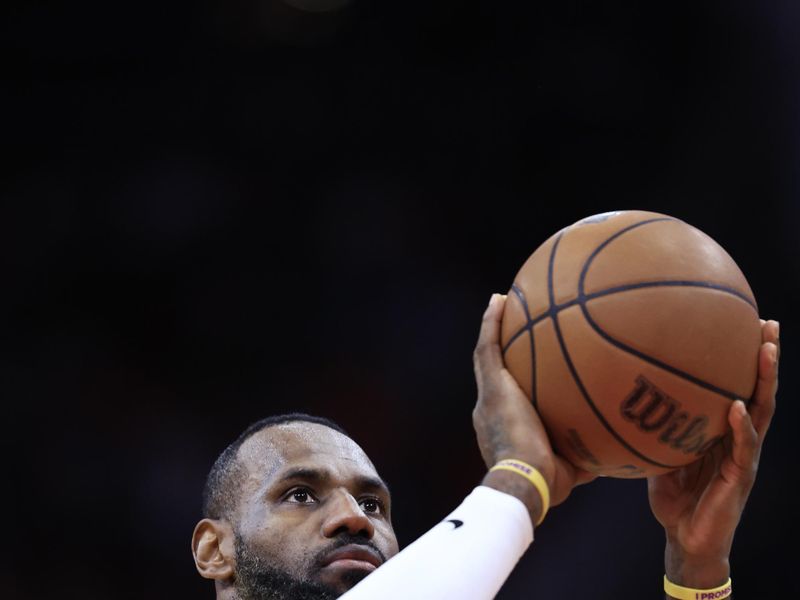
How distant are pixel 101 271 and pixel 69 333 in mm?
425

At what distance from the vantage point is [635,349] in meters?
2.15

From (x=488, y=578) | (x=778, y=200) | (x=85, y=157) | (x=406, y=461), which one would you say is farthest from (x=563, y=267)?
(x=85, y=157)

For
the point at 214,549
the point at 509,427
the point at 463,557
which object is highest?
the point at 509,427

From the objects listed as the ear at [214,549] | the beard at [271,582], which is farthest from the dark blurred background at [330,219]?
the beard at [271,582]

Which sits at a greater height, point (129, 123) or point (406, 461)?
point (129, 123)

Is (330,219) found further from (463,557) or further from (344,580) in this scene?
(463,557)

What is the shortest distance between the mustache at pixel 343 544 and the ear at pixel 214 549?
43cm

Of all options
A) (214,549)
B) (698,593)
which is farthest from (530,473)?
(214,549)

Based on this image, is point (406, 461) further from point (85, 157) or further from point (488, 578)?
point (488, 578)

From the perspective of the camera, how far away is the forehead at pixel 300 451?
11.1 ft

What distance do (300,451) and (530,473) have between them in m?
1.50

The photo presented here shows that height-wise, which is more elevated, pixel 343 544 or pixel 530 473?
pixel 530 473

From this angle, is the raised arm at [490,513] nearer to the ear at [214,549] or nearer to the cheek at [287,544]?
the cheek at [287,544]

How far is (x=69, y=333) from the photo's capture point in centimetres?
594
